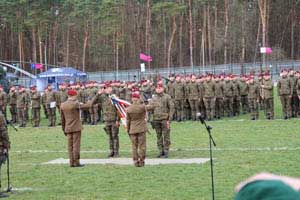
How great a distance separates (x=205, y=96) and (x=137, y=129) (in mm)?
12048

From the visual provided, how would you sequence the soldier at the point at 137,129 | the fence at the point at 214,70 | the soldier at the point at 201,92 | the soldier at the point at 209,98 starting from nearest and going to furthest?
the soldier at the point at 137,129 → the soldier at the point at 209,98 → the soldier at the point at 201,92 → the fence at the point at 214,70

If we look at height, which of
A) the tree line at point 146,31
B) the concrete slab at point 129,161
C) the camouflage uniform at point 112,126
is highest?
the tree line at point 146,31

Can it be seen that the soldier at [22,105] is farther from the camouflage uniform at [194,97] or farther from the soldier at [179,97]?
the camouflage uniform at [194,97]

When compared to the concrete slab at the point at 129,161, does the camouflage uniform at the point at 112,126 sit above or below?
above

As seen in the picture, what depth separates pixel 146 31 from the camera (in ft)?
213

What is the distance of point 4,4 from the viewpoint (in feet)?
214

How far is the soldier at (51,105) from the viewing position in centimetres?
2654

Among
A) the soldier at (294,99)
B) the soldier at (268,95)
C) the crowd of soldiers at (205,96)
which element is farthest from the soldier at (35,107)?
the soldier at (294,99)

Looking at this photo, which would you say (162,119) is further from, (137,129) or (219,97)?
(219,97)

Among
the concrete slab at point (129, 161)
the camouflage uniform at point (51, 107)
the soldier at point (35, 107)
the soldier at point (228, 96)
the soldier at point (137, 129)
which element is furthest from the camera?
the soldier at point (35, 107)

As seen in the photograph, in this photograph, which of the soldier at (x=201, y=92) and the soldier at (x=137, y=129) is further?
the soldier at (x=201, y=92)

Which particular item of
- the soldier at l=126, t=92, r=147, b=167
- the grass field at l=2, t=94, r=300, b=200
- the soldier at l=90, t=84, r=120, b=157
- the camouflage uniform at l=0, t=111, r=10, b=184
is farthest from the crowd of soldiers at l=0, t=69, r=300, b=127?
the camouflage uniform at l=0, t=111, r=10, b=184

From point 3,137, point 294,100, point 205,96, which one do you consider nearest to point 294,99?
point 294,100

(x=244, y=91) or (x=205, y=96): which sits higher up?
(x=244, y=91)
